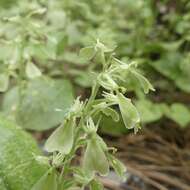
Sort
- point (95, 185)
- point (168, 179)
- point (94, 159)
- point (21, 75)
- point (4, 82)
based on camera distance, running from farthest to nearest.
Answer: point (168, 179) → point (21, 75) → point (4, 82) → point (95, 185) → point (94, 159)

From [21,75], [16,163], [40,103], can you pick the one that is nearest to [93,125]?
[16,163]

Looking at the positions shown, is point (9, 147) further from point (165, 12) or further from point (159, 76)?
point (165, 12)

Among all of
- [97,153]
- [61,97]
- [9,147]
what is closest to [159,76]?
[61,97]

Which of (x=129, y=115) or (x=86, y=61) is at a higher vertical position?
(x=129, y=115)

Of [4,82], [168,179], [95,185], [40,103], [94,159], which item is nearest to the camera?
[94,159]

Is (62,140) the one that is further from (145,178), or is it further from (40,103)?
(145,178)
